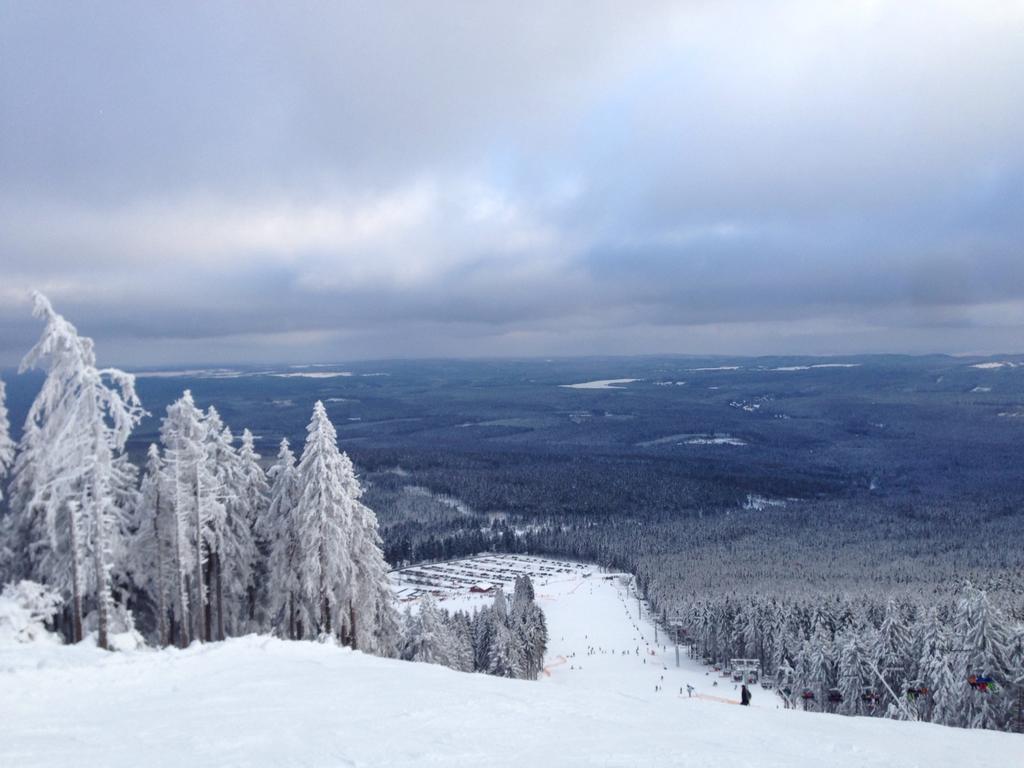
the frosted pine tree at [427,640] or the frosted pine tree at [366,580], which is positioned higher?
the frosted pine tree at [366,580]

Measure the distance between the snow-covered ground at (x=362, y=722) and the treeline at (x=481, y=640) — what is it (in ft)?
56.2

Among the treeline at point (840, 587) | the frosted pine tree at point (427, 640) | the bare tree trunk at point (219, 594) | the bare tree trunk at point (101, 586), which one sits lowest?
the treeline at point (840, 587)

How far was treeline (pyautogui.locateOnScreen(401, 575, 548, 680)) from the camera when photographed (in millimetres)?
35666

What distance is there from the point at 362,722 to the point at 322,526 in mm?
13403

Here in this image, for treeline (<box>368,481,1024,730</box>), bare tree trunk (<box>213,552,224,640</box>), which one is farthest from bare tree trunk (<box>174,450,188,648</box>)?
treeline (<box>368,481,1024,730</box>)

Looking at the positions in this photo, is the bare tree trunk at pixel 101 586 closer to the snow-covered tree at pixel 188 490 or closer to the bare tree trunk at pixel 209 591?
the snow-covered tree at pixel 188 490

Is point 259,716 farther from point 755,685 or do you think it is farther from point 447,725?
point 755,685

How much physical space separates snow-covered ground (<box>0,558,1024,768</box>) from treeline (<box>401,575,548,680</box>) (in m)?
17.1

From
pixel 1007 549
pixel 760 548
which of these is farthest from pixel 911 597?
pixel 1007 549

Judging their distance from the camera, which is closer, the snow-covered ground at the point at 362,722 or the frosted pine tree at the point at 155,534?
the snow-covered ground at the point at 362,722

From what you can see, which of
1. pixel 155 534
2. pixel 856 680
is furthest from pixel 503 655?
pixel 155 534

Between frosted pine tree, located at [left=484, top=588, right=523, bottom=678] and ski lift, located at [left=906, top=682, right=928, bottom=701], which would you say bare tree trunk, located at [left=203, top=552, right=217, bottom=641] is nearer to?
frosted pine tree, located at [left=484, top=588, right=523, bottom=678]

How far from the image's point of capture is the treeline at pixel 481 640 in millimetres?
35666

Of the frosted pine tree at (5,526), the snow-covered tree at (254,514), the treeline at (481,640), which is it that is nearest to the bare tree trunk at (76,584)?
the frosted pine tree at (5,526)
